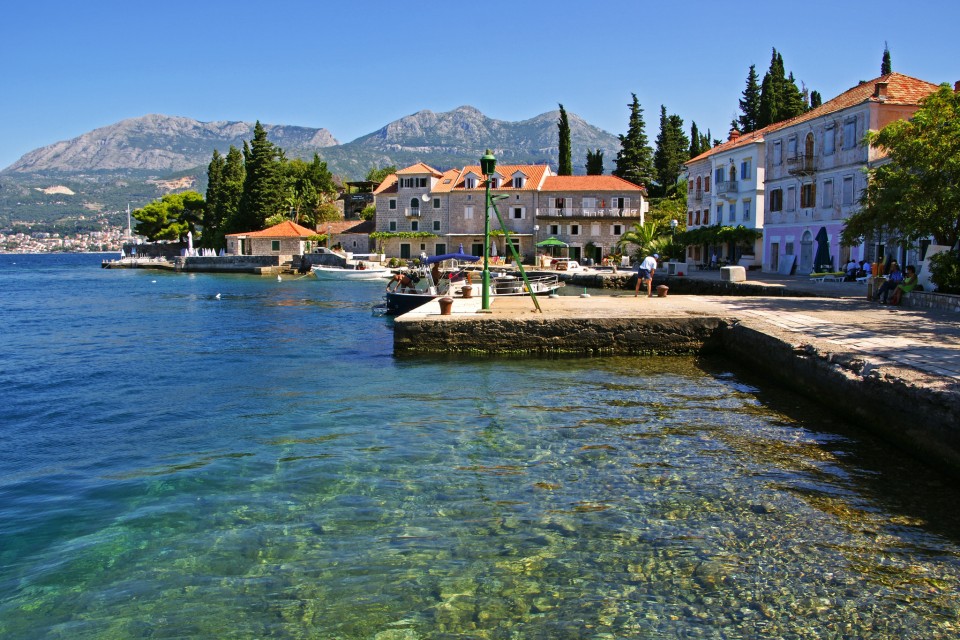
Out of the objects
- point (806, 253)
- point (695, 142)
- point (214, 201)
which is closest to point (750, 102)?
point (695, 142)

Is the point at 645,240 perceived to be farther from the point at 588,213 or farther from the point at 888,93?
the point at 888,93

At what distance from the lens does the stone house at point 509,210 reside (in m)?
71.9

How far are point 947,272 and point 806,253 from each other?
19.3 m

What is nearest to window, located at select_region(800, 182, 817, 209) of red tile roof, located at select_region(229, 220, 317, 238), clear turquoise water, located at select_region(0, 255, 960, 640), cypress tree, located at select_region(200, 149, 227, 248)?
clear turquoise water, located at select_region(0, 255, 960, 640)

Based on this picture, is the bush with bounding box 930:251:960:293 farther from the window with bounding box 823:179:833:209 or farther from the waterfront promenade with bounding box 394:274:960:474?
the window with bounding box 823:179:833:209

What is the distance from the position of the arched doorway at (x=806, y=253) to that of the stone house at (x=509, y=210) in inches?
1323

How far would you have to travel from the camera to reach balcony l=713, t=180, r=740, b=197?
48438 mm

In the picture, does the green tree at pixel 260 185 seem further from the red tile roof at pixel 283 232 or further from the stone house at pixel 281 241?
the red tile roof at pixel 283 232

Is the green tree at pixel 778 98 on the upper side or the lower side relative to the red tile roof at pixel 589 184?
upper

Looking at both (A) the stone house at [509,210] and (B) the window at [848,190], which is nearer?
(B) the window at [848,190]

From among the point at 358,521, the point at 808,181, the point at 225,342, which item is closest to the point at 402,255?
the point at 808,181

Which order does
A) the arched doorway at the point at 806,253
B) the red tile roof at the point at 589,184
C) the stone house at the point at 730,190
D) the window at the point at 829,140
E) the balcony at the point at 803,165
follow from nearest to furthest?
the window at the point at 829,140 → the balcony at the point at 803,165 → the arched doorway at the point at 806,253 → the stone house at the point at 730,190 → the red tile roof at the point at 589,184

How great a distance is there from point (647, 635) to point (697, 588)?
0.85 m

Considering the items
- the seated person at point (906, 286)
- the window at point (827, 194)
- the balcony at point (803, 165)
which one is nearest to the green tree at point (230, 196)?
the balcony at point (803, 165)
